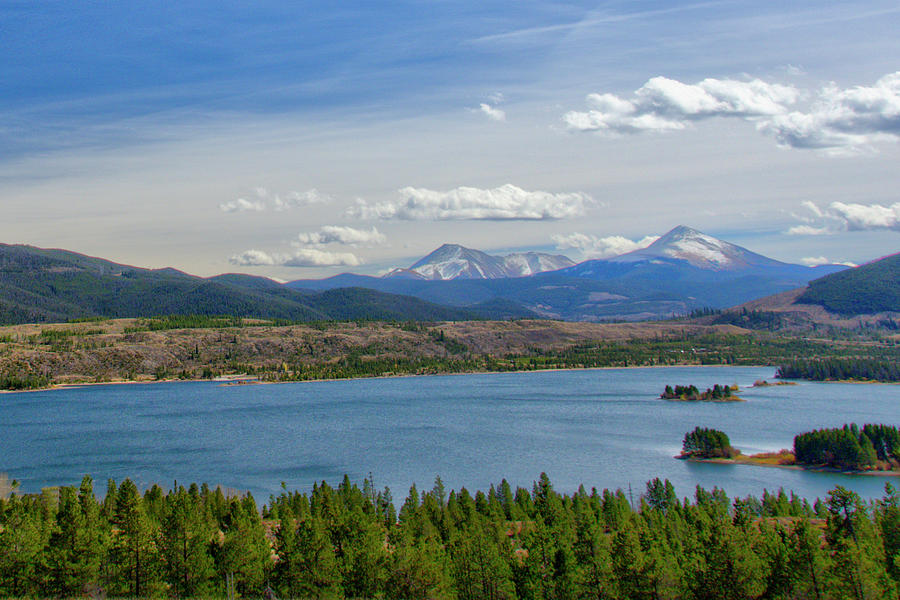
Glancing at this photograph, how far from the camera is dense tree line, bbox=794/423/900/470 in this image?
87125mm

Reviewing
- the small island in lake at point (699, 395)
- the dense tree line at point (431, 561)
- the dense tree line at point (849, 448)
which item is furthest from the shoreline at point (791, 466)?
the small island in lake at point (699, 395)

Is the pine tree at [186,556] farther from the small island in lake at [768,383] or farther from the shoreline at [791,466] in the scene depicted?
the small island in lake at [768,383]

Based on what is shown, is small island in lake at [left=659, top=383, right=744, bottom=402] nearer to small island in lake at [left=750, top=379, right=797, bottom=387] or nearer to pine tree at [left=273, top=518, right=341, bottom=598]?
small island in lake at [left=750, top=379, right=797, bottom=387]

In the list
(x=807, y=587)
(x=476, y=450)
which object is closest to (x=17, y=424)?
(x=476, y=450)

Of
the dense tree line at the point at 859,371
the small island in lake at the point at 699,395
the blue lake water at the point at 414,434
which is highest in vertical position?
the dense tree line at the point at 859,371

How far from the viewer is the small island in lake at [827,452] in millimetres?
87188

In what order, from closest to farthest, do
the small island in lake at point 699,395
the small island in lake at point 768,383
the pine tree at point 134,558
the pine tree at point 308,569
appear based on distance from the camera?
the pine tree at point 308,569 → the pine tree at point 134,558 → the small island in lake at point 699,395 → the small island in lake at point 768,383

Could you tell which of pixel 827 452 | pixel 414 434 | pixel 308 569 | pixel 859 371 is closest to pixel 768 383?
pixel 859 371

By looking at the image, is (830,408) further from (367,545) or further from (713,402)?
(367,545)

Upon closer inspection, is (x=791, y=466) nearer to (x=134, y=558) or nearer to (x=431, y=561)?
(x=431, y=561)

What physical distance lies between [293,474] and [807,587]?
58.1m

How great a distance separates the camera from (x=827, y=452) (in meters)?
89.8

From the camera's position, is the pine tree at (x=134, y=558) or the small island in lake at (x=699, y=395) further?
the small island in lake at (x=699, y=395)

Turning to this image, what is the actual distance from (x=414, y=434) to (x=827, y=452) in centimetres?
5553
